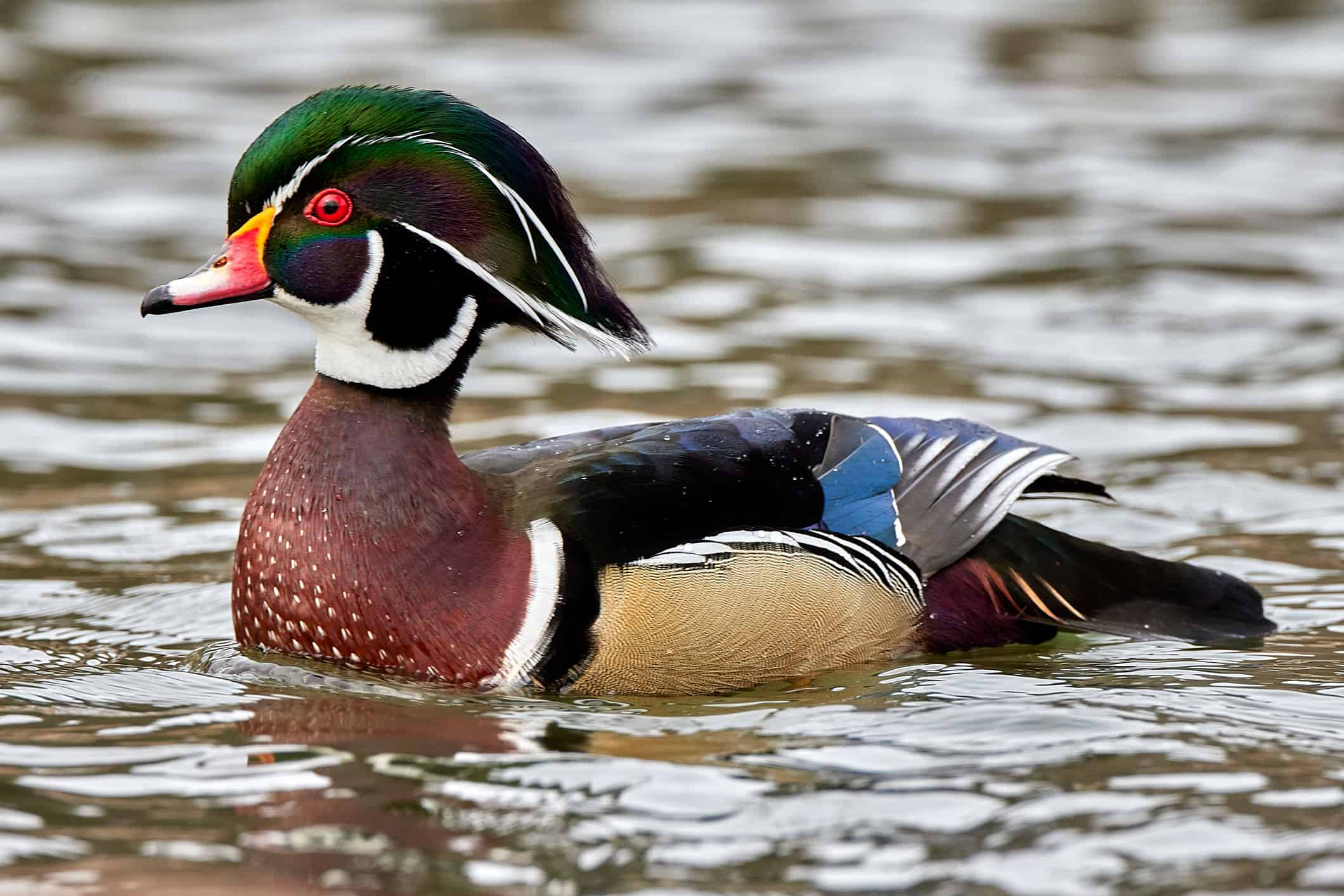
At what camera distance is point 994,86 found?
15.0m

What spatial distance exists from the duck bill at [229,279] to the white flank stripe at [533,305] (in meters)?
0.39

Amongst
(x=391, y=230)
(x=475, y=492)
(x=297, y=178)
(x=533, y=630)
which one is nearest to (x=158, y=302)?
(x=297, y=178)

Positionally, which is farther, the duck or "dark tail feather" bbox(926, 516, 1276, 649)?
"dark tail feather" bbox(926, 516, 1276, 649)

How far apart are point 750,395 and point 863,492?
3.25 m

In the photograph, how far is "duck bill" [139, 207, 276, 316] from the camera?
532 centimetres

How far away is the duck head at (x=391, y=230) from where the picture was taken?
530 cm

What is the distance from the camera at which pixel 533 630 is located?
520 centimetres

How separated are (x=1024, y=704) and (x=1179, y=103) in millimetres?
10387

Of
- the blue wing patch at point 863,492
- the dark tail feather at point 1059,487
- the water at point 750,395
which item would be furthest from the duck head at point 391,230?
the dark tail feather at point 1059,487

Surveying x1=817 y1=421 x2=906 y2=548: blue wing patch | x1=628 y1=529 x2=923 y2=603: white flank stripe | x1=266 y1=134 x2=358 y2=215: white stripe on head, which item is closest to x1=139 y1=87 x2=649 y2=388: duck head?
x1=266 y1=134 x2=358 y2=215: white stripe on head

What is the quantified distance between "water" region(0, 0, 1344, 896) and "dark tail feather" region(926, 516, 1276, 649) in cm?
12

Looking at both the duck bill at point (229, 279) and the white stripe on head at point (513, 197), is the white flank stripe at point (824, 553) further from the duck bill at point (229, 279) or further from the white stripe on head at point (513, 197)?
the duck bill at point (229, 279)

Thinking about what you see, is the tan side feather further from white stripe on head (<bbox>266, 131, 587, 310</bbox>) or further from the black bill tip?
the black bill tip

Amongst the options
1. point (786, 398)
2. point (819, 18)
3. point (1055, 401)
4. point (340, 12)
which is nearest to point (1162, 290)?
point (1055, 401)
